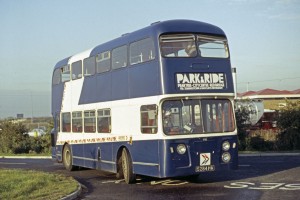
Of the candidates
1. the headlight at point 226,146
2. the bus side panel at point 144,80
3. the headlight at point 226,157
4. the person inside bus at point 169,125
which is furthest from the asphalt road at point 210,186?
the bus side panel at point 144,80

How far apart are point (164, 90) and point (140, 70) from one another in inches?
59.3

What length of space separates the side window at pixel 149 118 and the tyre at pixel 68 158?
23.2ft

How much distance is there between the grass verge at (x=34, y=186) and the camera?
40.2 feet

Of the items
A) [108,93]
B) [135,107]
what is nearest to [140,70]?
[135,107]

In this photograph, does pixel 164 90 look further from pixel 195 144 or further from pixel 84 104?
pixel 84 104

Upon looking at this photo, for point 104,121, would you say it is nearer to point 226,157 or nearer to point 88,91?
point 88,91

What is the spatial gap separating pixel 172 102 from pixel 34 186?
15.2 ft

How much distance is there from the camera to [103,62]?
16766 mm

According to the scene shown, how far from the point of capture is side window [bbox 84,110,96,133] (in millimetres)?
17453

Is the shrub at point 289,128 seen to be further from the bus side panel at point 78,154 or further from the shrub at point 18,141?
the shrub at point 18,141

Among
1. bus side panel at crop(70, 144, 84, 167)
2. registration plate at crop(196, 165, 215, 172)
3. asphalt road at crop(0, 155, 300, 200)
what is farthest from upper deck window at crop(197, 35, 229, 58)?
bus side panel at crop(70, 144, 84, 167)

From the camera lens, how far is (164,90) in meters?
13.0

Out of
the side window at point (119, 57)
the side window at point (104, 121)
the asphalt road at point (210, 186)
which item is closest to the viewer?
the asphalt road at point (210, 186)

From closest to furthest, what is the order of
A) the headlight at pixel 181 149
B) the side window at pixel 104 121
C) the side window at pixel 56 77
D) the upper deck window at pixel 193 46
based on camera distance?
1. the headlight at pixel 181 149
2. the upper deck window at pixel 193 46
3. the side window at pixel 104 121
4. the side window at pixel 56 77
